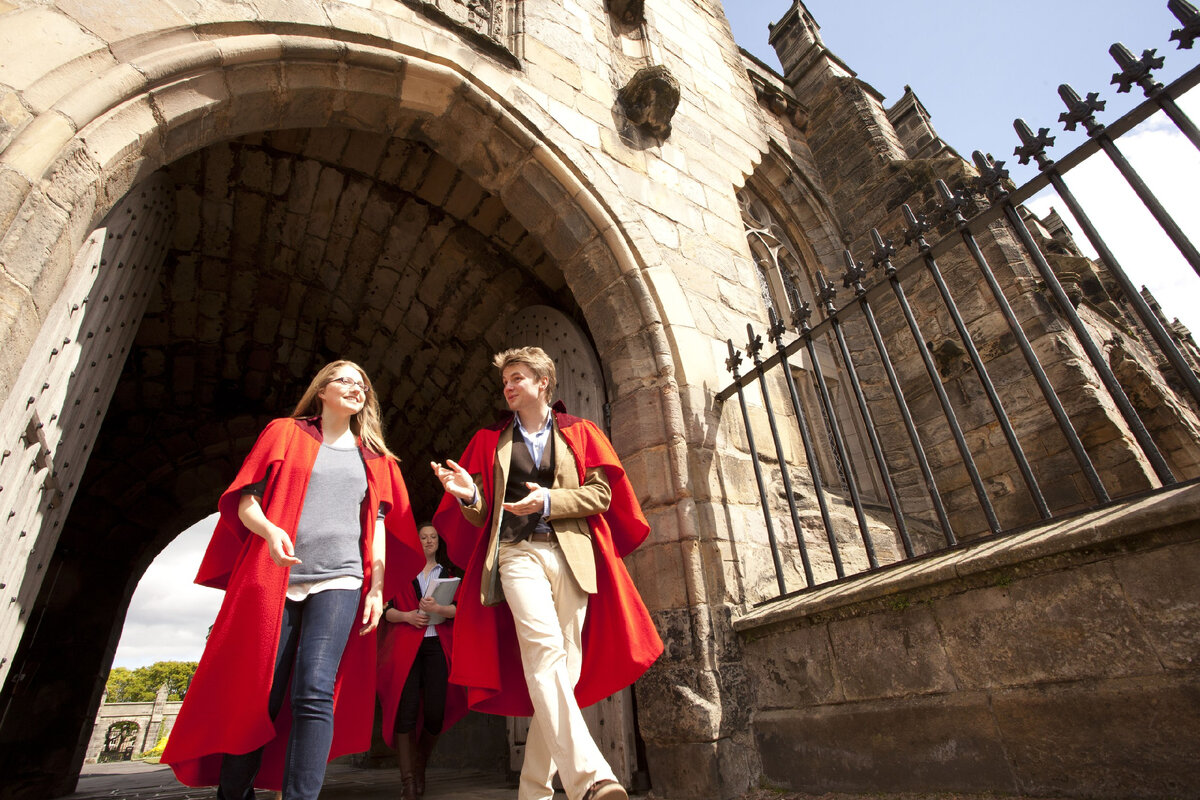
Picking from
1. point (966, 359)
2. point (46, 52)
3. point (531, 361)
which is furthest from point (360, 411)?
point (966, 359)

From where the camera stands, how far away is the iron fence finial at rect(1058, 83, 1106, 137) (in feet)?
7.40

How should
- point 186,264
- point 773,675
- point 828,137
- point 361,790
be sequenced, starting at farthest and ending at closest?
point 828,137 → point 186,264 → point 361,790 → point 773,675

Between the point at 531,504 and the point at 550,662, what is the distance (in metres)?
0.49

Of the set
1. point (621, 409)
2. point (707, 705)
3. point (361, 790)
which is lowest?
point (361, 790)

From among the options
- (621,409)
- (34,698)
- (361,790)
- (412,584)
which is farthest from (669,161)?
(34,698)

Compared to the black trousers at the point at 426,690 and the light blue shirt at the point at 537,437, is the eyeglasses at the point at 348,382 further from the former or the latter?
the black trousers at the point at 426,690

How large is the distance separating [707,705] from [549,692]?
1.14 meters

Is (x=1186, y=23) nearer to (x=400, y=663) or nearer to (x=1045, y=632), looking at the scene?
(x=1045, y=632)

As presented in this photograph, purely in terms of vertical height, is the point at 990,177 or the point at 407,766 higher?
the point at 990,177

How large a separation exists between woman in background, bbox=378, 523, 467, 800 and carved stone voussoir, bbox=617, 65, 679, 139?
3420 mm

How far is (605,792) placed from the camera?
1.68 m

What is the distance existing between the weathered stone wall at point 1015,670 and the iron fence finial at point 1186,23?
1.43 metres

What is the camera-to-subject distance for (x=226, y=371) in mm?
6527

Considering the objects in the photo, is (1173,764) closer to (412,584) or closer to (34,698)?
(412,584)
